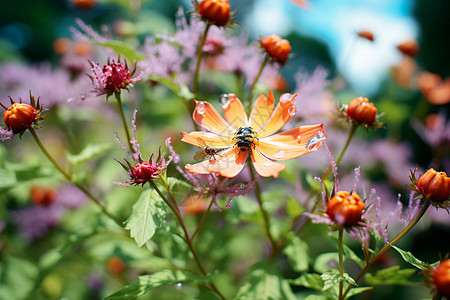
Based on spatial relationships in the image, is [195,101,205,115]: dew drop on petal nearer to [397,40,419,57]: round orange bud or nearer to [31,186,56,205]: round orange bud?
[31,186,56,205]: round orange bud

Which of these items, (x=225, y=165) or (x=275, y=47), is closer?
(x=225, y=165)

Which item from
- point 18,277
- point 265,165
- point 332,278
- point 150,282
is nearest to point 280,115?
point 265,165

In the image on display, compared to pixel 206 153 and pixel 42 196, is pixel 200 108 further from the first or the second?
pixel 42 196

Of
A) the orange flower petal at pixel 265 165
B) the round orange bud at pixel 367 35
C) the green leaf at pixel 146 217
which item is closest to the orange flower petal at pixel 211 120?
the orange flower petal at pixel 265 165

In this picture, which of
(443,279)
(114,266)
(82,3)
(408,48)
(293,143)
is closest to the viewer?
(443,279)

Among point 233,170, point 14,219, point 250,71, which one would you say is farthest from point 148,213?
point 14,219

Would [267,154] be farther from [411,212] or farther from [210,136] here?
[411,212]

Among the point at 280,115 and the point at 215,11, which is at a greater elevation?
the point at 215,11
